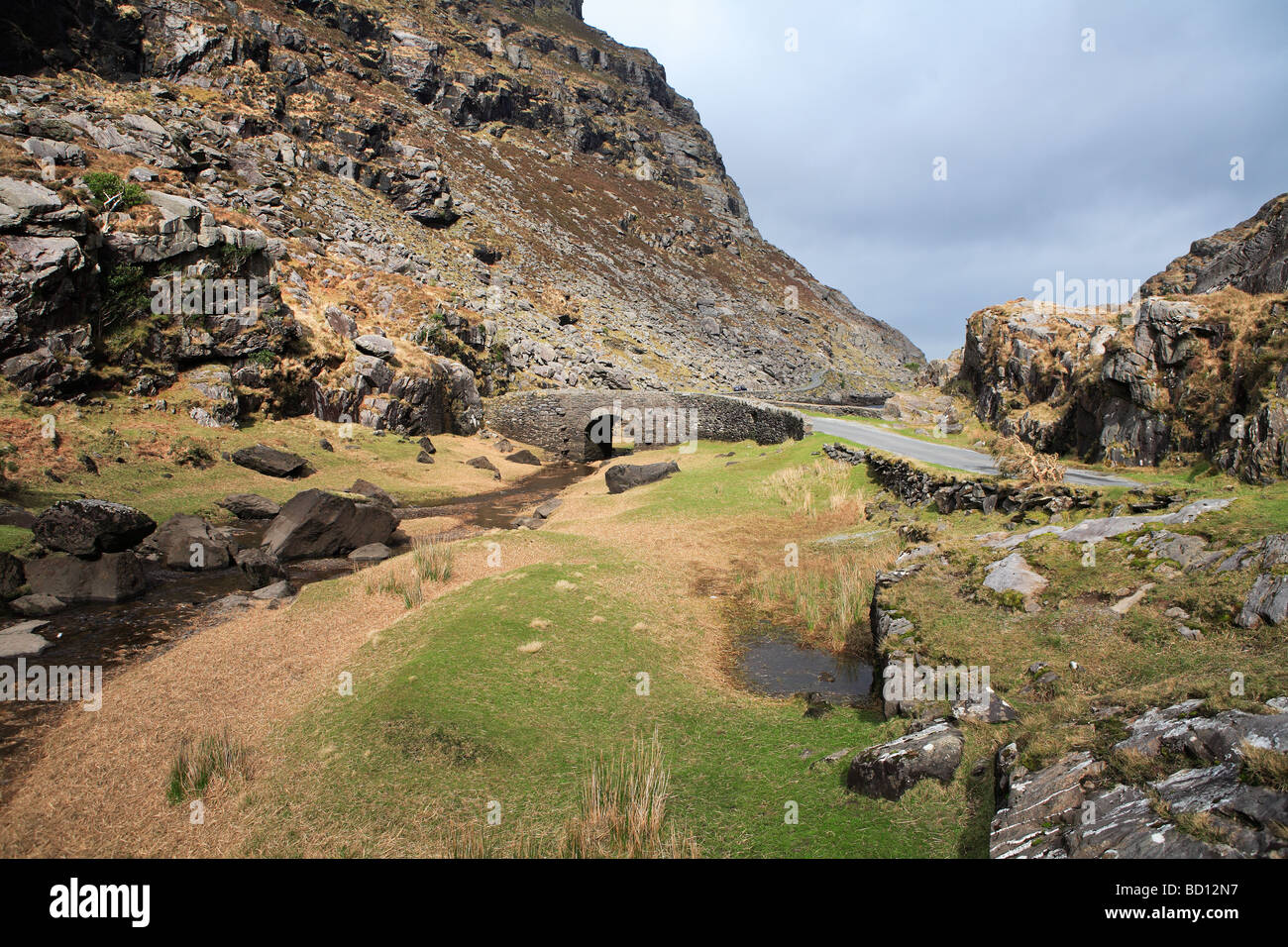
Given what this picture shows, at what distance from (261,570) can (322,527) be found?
273 centimetres

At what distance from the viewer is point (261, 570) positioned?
16688mm

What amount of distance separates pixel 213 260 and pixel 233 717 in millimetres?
30615

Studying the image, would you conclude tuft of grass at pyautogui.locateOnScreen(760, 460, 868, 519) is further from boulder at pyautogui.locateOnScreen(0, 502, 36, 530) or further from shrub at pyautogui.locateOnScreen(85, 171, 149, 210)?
shrub at pyautogui.locateOnScreen(85, 171, 149, 210)

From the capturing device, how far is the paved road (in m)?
13.9

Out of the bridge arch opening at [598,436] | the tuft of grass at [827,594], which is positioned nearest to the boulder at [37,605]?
the tuft of grass at [827,594]

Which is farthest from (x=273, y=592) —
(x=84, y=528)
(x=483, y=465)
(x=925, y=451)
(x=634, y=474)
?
(x=925, y=451)

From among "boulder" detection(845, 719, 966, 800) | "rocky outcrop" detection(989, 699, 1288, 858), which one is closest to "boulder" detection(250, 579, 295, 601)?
"boulder" detection(845, 719, 966, 800)

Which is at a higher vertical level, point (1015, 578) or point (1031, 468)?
point (1031, 468)

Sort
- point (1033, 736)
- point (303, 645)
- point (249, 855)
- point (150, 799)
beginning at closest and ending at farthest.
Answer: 1. point (1033, 736)
2. point (249, 855)
3. point (150, 799)
4. point (303, 645)

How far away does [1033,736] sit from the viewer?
5.35 meters

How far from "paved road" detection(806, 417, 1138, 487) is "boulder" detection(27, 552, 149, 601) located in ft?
72.1

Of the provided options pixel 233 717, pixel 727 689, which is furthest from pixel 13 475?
pixel 727 689

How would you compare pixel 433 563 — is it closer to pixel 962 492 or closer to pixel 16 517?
pixel 16 517
